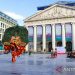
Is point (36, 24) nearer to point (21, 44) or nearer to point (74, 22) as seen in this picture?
point (74, 22)

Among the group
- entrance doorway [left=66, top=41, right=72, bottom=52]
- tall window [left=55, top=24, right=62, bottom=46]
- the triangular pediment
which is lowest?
entrance doorway [left=66, top=41, right=72, bottom=52]

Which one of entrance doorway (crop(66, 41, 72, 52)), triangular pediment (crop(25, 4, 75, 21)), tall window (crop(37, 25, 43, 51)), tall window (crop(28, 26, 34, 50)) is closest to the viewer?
entrance doorway (crop(66, 41, 72, 52))

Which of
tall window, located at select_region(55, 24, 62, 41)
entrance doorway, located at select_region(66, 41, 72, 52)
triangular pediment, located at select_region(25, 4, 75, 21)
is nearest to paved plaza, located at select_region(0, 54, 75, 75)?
tall window, located at select_region(55, 24, 62, 41)

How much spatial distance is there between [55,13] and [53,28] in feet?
19.9

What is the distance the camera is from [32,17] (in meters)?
87.8

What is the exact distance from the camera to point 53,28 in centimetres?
8194

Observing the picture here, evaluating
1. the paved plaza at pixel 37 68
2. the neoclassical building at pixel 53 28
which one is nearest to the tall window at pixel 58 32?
the neoclassical building at pixel 53 28

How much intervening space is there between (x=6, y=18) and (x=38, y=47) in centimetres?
2591

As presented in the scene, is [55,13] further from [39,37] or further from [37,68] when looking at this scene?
[37,68]

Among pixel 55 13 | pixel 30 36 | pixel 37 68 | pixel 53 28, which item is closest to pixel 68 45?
pixel 53 28

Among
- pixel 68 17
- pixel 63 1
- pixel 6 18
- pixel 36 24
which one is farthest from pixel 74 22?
pixel 6 18

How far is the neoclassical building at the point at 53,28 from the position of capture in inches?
3130

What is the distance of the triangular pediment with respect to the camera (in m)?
81.3

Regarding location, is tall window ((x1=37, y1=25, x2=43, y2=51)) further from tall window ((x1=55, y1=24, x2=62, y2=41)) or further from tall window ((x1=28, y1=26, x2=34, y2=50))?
tall window ((x1=55, y1=24, x2=62, y2=41))
